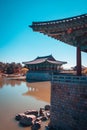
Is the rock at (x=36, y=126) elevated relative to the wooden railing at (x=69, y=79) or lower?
lower

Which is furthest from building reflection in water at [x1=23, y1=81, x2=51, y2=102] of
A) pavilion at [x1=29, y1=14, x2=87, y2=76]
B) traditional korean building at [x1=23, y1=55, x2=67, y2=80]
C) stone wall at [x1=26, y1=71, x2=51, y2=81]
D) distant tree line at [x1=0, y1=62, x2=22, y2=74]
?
distant tree line at [x1=0, y1=62, x2=22, y2=74]

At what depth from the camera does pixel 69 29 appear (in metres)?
9.20

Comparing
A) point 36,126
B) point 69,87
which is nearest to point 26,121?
point 36,126

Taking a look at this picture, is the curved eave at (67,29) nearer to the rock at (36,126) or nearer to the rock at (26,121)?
the rock at (36,126)

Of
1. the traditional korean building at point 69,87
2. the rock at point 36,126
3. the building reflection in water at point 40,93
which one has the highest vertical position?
the traditional korean building at point 69,87

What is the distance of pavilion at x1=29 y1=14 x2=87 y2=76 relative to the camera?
8.61 meters

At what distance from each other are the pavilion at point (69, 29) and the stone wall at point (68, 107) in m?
1.37

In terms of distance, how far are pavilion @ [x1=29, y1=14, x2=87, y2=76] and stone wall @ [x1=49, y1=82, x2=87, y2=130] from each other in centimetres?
137

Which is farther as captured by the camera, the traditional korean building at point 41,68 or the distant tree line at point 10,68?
the distant tree line at point 10,68

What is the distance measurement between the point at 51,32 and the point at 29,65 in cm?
3442

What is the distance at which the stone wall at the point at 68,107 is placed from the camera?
29.7 ft

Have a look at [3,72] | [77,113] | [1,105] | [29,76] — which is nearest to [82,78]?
[77,113]

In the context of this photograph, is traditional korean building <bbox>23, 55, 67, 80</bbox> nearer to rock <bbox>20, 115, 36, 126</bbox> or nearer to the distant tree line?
the distant tree line

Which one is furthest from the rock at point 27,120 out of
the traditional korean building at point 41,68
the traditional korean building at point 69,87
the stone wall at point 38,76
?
the traditional korean building at point 41,68
